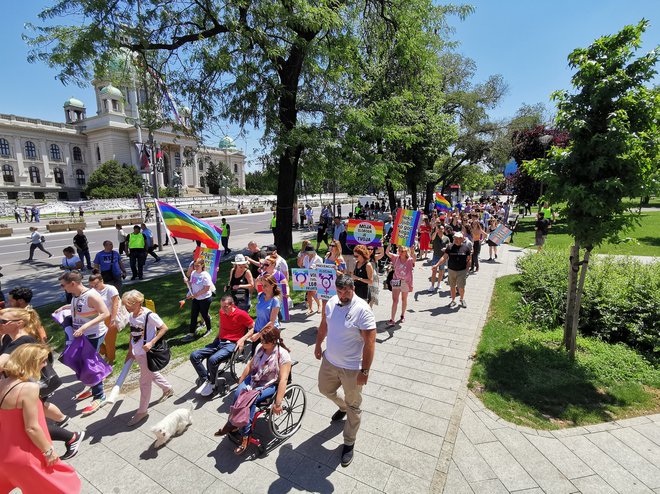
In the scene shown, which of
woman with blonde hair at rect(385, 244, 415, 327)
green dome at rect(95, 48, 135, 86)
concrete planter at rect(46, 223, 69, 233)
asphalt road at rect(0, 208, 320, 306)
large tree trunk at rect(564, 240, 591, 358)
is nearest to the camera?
large tree trunk at rect(564, 240, 591, 358)

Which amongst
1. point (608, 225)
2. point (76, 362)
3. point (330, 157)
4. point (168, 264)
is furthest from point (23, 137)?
point (608, 225)

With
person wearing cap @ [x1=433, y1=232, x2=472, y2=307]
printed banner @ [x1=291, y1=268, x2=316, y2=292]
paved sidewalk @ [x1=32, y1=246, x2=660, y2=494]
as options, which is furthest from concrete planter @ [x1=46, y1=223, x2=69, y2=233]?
person wearing cap @ [x1=433, y1=232, x2=472, y2=307]

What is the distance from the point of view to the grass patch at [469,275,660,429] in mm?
4578

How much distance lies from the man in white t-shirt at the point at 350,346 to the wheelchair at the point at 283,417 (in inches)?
26.5

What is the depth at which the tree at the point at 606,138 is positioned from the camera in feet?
16.4

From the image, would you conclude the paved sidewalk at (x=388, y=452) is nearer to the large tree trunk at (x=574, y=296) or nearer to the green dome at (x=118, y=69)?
the large tree trunk at (x=574, y=296)

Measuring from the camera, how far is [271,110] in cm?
1230

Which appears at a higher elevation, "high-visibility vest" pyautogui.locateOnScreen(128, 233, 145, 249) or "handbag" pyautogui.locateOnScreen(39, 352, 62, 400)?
"high-visibility vest" pyautogui.locateOnScreen(128, 233, 145, 249)

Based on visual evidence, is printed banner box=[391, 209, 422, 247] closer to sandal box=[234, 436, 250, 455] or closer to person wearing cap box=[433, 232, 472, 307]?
person wearing cap box=[433, 232, 472, 307]

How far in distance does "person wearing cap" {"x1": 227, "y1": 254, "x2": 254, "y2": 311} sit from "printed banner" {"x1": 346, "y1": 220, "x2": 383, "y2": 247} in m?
3.66

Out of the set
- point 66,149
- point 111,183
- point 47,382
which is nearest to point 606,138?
point 47,382

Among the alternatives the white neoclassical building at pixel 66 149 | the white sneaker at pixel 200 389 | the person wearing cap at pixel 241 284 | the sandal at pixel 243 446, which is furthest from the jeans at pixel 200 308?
the white neoclassical building at pixel 66 149

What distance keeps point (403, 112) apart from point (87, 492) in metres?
18.6

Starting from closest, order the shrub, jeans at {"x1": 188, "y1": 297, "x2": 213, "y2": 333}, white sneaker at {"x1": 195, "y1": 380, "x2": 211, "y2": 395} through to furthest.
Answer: white sneaker at {"x1": 195, "y1": 380, "x2": 211, "y2": 395}
the shrub
jeans at {"x1": 188, "y1": 297, "x2": 213, "y2": 333}
